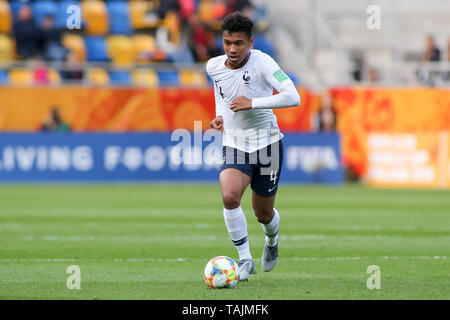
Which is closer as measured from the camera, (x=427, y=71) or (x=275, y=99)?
(x=275, y=99)

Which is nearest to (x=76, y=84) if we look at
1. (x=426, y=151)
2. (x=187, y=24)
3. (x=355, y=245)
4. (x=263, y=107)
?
(x=187, y=24)

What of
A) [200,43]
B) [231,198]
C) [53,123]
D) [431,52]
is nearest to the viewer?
[231,198]

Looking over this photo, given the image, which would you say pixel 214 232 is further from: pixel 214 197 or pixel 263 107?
pixel 214 197

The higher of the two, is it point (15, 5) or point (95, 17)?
point (15, 5)

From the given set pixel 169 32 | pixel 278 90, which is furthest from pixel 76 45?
pixel 278 90

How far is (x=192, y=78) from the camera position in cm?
2569

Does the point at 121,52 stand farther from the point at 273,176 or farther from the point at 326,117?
the point at 273,176

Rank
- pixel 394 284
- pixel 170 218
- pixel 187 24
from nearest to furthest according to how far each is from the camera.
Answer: pixel 394 284 → pixel 170 218 → pixel 187 24

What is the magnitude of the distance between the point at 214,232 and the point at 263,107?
15.8 feet

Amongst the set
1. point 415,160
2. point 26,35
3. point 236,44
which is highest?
point 236,44

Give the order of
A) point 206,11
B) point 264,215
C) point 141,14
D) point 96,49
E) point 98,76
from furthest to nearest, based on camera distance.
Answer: point 206,11, point 141,14, point 96,49, point 98,76, point 264,215

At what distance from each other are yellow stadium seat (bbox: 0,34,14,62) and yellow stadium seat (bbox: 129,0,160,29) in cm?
404

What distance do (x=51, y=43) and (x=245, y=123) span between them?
17.4 meters

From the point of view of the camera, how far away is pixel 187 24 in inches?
1052
